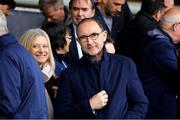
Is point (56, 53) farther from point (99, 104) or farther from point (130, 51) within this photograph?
point (99, 104)

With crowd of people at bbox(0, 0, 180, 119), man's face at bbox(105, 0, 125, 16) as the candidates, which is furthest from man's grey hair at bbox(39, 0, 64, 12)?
man's face at bbox(105, 0, 125, 16)

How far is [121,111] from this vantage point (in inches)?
168

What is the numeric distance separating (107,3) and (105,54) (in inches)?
91.1

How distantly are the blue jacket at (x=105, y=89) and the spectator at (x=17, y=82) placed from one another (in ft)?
0.76

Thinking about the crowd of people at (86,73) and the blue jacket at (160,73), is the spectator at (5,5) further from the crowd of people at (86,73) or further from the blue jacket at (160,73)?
the blue jacket at (160,73)

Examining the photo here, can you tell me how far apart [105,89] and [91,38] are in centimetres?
40

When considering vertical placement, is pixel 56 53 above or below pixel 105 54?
below

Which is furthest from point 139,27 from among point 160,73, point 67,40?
point 160,73

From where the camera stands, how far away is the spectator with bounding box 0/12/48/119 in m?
4.05

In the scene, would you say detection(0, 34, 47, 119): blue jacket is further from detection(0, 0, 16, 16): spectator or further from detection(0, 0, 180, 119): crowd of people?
detection(0, 0, 16, 16): spectator

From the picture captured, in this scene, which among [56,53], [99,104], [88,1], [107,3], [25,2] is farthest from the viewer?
[25,2]

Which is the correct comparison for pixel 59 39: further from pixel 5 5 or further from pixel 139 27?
pixel 5 5

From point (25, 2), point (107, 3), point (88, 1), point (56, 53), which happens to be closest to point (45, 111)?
point (56, 53)

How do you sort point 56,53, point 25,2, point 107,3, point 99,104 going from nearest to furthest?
point 99,104, point 56,53, point 107,3, point 25,2
